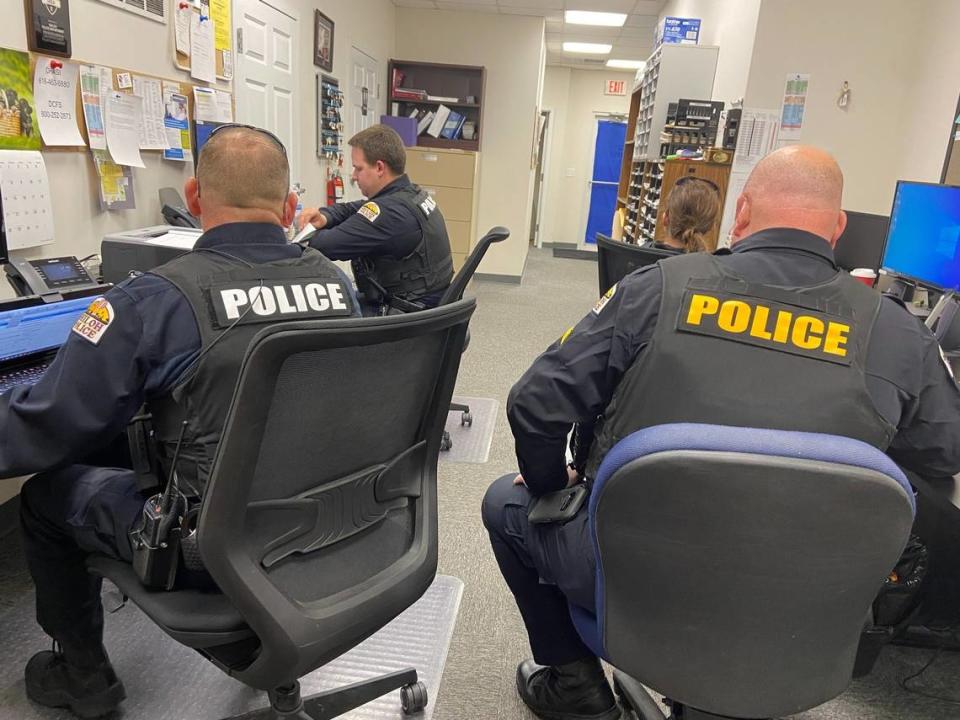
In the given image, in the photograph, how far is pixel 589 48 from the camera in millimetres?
7777

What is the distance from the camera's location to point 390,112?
6.34 metres

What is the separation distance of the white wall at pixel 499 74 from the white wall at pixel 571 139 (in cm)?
323

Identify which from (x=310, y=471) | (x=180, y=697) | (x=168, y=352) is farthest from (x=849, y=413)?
(x=180, y=697)

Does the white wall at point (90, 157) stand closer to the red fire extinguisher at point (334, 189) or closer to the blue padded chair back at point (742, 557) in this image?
the blue padded chair back at point (742, 557)

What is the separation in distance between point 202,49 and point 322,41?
167cm

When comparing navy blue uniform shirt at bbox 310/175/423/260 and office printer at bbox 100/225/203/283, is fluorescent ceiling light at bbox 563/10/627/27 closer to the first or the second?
navy blue uniform shirt at bbox 310/175/423/260

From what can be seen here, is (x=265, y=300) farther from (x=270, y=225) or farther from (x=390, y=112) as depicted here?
(x=390, y=112)

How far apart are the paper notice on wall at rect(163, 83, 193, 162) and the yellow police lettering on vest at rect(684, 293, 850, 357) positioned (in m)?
2.27

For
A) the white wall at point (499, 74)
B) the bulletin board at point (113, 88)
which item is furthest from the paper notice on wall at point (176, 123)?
the white wall at point (499, 74)

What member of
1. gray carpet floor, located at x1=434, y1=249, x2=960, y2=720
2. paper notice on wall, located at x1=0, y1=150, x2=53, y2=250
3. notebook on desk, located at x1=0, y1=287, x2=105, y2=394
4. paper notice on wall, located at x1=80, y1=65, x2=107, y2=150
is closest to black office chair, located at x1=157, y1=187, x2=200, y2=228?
paper notice on wall, located at x1=80, y1=65, x2=107, y2=150

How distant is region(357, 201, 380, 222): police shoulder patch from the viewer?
2748 millimetres

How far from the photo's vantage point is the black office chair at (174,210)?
2453 mm

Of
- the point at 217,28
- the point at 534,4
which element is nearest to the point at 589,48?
the point at 534,4

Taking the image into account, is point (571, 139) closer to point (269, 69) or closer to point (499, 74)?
point (499, 74)
